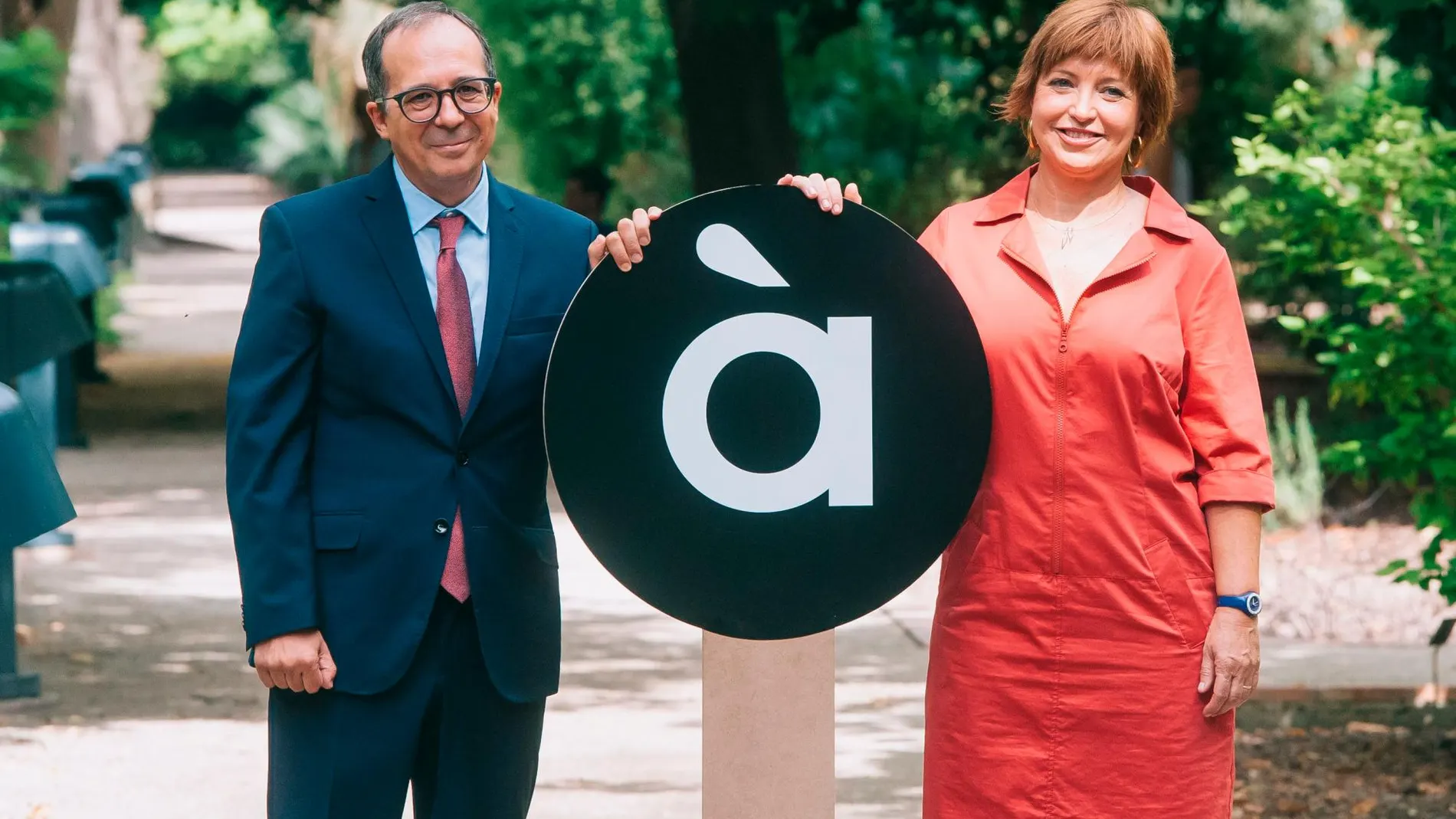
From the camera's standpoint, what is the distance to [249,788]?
19.7ft

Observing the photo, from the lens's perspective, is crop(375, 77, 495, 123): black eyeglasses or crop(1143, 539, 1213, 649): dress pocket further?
crop(1143, 539, 1213, 649): dress pocket

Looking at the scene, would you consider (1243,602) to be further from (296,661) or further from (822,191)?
(296,661)

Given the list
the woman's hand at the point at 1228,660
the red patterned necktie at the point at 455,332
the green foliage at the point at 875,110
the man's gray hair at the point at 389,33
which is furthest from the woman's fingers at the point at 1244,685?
the green foliage at the point at 875,110

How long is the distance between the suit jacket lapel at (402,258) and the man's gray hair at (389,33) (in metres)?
0.15

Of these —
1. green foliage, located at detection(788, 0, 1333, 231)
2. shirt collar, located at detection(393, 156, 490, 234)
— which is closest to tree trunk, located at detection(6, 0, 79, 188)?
green foliage, located at detection(788, 0, 1333, 231)

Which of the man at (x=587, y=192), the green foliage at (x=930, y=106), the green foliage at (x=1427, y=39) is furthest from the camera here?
the green foliage at (x=930, y=106)

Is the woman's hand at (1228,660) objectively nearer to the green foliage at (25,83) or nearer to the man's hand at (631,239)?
the man's hand at (631,239)

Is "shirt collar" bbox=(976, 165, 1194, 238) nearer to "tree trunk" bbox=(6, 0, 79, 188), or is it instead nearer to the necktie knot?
the necktie knot

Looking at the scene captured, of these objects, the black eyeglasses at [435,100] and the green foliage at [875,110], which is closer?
the black eyeglasses at [435,100]

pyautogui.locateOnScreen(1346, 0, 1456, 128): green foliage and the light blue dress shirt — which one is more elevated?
pyautogui.locateOnScreen(1346, 0, 1456, 128): green foliage

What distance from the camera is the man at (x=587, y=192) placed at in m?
12.9

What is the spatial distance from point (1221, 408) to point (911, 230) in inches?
623

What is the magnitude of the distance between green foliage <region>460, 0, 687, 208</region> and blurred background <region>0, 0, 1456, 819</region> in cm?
4

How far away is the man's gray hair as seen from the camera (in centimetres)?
327
